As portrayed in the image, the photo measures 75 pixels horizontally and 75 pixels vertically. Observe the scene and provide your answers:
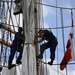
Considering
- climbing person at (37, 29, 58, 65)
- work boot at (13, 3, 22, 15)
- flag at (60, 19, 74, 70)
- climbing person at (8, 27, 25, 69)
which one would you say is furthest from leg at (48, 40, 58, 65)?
work boot at (13, 3, 22, 15)

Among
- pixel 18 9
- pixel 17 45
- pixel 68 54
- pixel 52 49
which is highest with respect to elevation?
pixel 18 9

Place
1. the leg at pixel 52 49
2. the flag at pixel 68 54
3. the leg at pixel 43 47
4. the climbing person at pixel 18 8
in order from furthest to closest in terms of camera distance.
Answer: the flag at pixel 68 54 → the leg at pixel 52 49 → the leg at pixel 43 47 → the climbing person at pixel 18 8

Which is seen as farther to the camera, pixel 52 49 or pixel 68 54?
pixel 68 54

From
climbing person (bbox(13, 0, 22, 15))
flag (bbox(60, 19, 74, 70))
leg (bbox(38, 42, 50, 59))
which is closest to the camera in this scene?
climbing person (bbox(13, 0, 22, 15))

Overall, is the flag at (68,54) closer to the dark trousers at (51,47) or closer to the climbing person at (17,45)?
the dark trousers at (51,47)

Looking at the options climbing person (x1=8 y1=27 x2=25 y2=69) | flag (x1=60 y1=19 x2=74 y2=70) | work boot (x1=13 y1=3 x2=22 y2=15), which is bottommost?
flag (x1=60 y1=19 x2=74 y2=70)

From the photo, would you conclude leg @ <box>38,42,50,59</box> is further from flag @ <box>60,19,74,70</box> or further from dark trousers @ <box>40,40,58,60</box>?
flag @ <box>60,19,74,70</box>

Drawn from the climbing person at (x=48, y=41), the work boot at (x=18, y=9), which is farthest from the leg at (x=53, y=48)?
the work boot at (x=18, y=9)

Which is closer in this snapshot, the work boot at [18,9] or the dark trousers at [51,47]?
the work boot at [18,9]

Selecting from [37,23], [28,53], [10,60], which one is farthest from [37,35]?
[28,53]

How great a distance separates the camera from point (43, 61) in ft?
24.0

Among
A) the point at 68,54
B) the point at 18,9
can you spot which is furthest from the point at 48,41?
the point at 18,9

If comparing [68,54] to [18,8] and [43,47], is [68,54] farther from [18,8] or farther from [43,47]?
[18,8]

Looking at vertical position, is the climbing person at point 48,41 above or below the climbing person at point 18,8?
below
